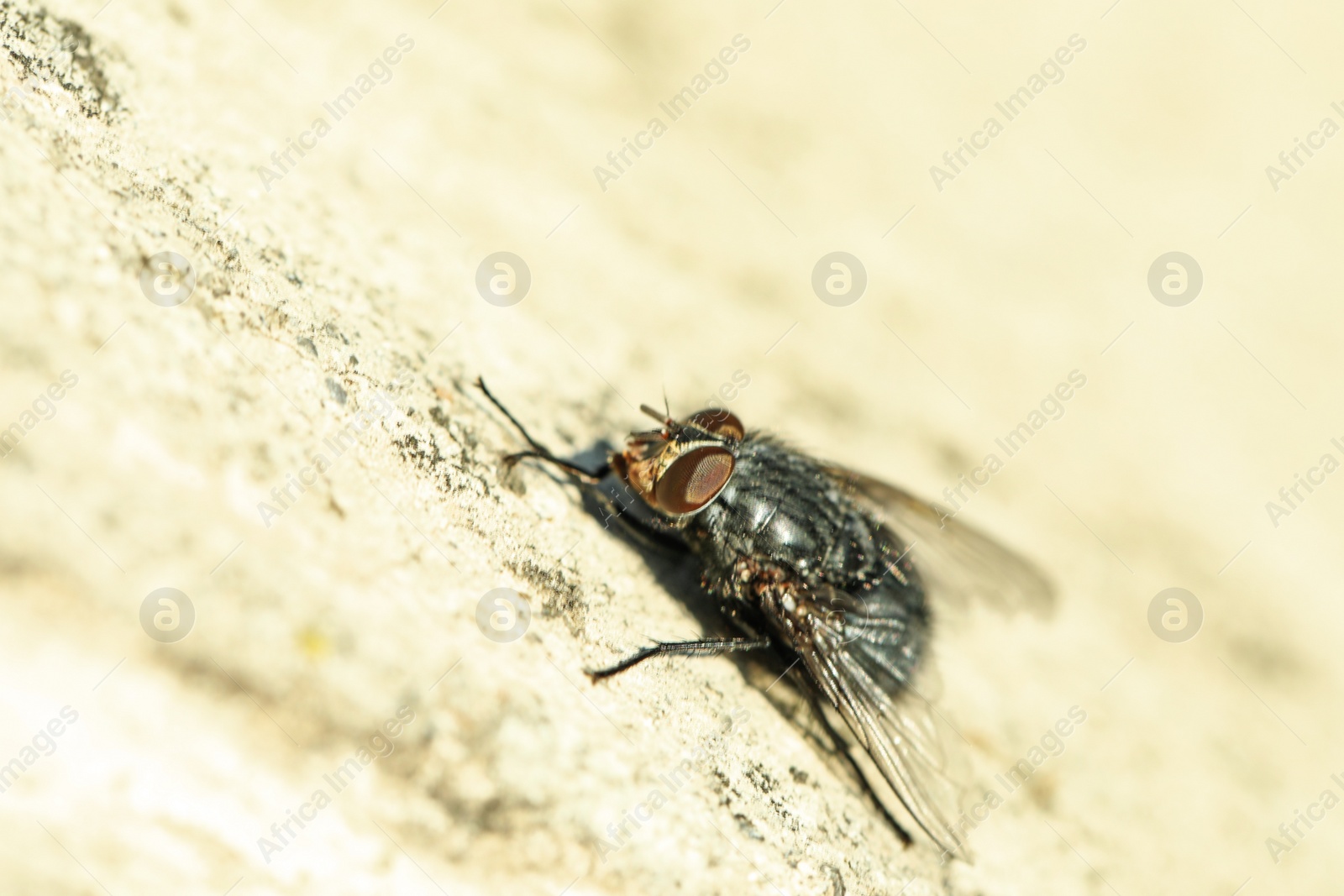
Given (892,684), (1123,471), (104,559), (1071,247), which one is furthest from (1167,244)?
(104,559)

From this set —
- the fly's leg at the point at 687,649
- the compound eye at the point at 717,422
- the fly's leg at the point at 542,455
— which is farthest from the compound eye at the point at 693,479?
the fly's leg at the point at 687,649

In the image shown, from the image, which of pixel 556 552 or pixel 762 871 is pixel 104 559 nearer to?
pixel 556 552

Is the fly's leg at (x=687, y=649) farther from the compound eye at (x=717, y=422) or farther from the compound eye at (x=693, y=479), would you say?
the compound eye at (x=717, y=422)

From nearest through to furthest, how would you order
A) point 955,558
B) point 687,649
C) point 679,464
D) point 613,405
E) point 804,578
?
point 687,649 → point 679,464 → point 804,578 → point 613,405 → point 955,558

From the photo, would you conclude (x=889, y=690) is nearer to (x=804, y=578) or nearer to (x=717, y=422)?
(x=804, y=578)

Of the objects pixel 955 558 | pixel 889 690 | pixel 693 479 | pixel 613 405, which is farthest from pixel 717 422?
pixel 955 558
